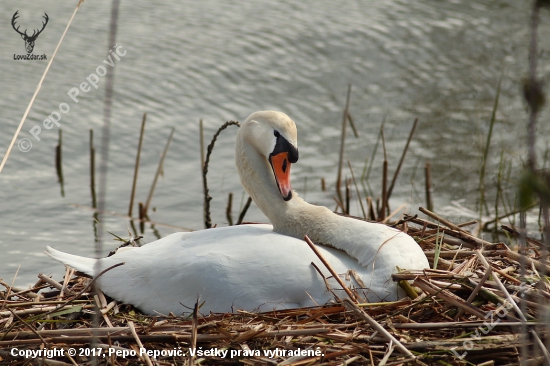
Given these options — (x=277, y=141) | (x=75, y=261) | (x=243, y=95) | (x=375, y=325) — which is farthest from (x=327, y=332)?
(x=243, y=95)

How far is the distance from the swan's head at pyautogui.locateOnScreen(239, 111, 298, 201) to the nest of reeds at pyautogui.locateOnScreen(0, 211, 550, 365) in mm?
A: 1047

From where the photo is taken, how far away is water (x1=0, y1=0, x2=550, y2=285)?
837 cm

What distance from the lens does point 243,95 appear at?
10148 mm

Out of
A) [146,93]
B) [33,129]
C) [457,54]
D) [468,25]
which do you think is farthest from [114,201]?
[468,25]

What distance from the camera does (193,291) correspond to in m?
4.34

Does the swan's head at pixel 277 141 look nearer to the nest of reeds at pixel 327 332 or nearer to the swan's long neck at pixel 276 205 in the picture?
the swan's long neck at pixel 276 205

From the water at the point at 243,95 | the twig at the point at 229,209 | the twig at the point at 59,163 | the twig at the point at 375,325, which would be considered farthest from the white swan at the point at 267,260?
the twig at the point at 59,163

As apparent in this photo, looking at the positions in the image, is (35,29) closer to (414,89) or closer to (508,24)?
(414,89)

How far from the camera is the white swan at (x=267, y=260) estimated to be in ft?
13.9

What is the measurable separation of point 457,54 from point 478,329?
8.76 meters

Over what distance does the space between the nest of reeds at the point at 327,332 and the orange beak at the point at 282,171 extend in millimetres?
1033

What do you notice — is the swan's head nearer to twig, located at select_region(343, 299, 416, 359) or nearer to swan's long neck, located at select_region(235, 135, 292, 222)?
swan's long neck, located at select_region(235, 135, 292, 222)

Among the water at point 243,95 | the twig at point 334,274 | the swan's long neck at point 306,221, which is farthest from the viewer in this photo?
the water at point 243,95

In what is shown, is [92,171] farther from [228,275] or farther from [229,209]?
[228,275]
